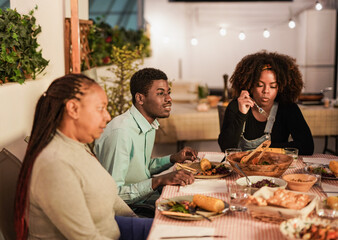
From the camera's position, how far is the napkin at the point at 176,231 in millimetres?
1489

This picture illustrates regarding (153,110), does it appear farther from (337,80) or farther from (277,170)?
(337,80)

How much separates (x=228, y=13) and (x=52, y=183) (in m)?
9.01

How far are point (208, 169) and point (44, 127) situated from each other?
101 centimetres

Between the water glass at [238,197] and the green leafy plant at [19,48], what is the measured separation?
1472mm

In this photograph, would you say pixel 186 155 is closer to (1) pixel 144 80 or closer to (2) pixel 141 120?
(2) pixel 141 120

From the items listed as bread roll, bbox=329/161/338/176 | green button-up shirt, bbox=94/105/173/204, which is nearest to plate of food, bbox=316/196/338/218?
bread roll, bbox=329/161/338/176

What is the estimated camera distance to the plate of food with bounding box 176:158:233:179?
2.21m

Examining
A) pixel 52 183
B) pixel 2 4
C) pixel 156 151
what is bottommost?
pixel 156 151

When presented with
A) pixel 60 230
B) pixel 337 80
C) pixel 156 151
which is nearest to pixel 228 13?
pixel 337 80

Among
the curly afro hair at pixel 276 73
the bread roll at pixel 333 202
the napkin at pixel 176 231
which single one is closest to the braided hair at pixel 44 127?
the napkin at pixel 176 231

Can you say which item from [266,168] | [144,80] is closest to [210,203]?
[266,168]

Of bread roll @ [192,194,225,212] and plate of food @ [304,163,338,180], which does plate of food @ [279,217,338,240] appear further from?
plate of food @ [304,163,338,180]

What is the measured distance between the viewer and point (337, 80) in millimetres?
8891

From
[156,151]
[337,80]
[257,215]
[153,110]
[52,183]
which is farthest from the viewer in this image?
[337,80]
